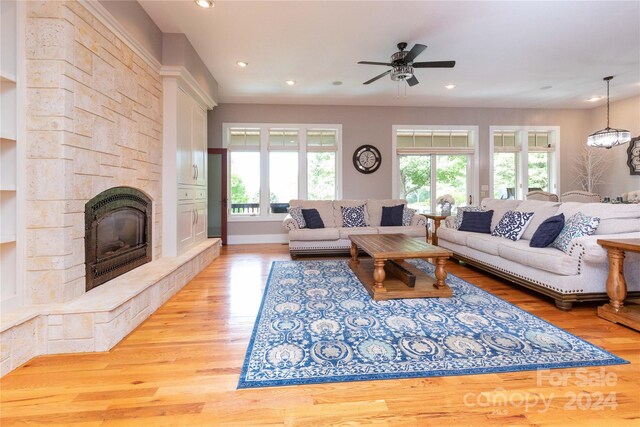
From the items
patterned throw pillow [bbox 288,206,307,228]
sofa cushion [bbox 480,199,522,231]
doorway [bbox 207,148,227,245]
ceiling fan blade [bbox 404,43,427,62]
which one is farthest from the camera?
doorway [bbox 207,148,227,245]

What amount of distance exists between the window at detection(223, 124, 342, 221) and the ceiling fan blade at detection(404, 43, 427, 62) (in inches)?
116

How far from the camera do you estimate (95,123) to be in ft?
7.64

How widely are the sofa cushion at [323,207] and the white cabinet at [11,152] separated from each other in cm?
380

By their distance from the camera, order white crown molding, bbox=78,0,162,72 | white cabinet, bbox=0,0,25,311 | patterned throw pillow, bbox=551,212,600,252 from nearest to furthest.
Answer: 1. white cabinet, bbox=0,0,25,311
2. white crown molding, bbox=78,0,162,72
3. patterned throw pillow, bbox=551,212,600,252

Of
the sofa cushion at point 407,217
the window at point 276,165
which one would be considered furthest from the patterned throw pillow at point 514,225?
the window at point 276,165

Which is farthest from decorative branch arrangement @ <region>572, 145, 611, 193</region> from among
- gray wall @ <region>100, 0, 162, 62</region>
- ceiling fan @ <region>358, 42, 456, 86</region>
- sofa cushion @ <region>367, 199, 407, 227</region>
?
gray wall @ <region>100, 0, 162, 62</region>

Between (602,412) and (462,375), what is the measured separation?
1.90 feet

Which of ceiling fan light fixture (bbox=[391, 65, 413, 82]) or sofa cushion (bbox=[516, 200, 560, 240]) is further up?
ceiling fan light fixture (bbox=[391, 65, 413, 82])

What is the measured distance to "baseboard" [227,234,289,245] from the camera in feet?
20.8

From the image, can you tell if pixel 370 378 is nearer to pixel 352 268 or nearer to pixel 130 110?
pixel 352 268

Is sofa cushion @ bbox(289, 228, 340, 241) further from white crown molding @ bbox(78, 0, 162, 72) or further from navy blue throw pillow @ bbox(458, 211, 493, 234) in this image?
white crown molding @ bbox(78, 0, 162, 72)

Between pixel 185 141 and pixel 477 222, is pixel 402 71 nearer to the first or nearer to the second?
pixel 477 222

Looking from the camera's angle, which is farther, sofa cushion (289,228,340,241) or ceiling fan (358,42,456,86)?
sofa cushion (289,228,340,241)

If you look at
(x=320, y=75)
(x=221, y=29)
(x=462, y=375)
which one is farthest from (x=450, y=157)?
(x=462, y=375)
